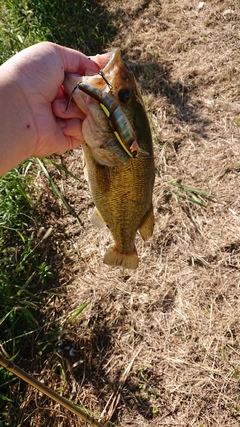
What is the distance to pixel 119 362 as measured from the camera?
3.00m

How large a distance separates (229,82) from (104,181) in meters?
2.91

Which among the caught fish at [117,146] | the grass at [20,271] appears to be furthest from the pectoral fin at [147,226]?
the grass at [20,271]

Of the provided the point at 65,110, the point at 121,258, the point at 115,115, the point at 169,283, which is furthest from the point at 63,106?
the point at 169,283

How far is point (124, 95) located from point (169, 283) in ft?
6.36

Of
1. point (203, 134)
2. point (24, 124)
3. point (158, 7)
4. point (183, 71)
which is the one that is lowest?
point (203, 134)

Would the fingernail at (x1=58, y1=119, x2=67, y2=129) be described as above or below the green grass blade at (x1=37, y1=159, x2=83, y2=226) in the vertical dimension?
above

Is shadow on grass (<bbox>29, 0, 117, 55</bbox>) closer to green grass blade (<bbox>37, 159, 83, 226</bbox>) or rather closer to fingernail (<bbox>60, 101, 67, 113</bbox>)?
green grass blade (<bbox>37, 159, 83, 226</bbox>)

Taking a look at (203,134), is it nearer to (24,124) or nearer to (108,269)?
(108,269)

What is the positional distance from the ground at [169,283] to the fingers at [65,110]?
5.71 feet

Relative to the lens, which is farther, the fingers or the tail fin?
the tail fin

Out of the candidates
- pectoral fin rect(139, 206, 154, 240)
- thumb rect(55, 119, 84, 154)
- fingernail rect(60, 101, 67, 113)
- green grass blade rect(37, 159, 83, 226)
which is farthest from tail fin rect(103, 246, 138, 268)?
green grass blade rect(37, 159, 83, 226)

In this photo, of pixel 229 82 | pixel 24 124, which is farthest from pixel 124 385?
pixel 229 82

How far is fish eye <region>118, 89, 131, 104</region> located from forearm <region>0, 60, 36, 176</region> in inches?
18.2

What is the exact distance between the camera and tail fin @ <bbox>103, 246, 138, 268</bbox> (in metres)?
2.40
